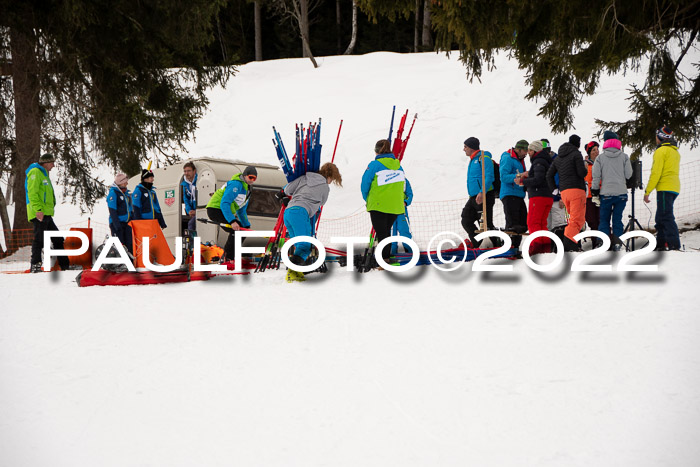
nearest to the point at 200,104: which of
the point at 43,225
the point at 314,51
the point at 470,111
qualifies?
the point at 43,225

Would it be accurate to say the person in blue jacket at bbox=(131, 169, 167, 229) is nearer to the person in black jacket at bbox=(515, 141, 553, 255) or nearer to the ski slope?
the ski slope

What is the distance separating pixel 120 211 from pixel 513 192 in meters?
5.03

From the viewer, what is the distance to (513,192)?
28.9ft

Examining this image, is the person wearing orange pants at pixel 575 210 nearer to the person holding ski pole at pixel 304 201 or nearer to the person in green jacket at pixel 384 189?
the person in green jacket at pixel 384 189

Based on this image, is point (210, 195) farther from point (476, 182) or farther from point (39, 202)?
point (476, 182)

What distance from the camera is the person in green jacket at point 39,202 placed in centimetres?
930

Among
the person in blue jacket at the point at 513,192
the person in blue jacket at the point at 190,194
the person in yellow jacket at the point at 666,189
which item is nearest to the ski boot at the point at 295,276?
the person in blue jacket at the point at 513,192

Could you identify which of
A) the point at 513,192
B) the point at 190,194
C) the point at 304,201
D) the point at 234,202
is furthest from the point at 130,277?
the point at 513,192

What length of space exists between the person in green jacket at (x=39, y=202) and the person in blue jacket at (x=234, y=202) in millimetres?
2167

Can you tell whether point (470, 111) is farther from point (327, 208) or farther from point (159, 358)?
point (159, 358)

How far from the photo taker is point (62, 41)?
11906 mm

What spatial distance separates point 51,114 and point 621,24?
11.7 metres

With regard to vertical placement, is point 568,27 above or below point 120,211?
above

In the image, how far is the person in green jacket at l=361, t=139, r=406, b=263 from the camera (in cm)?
780
